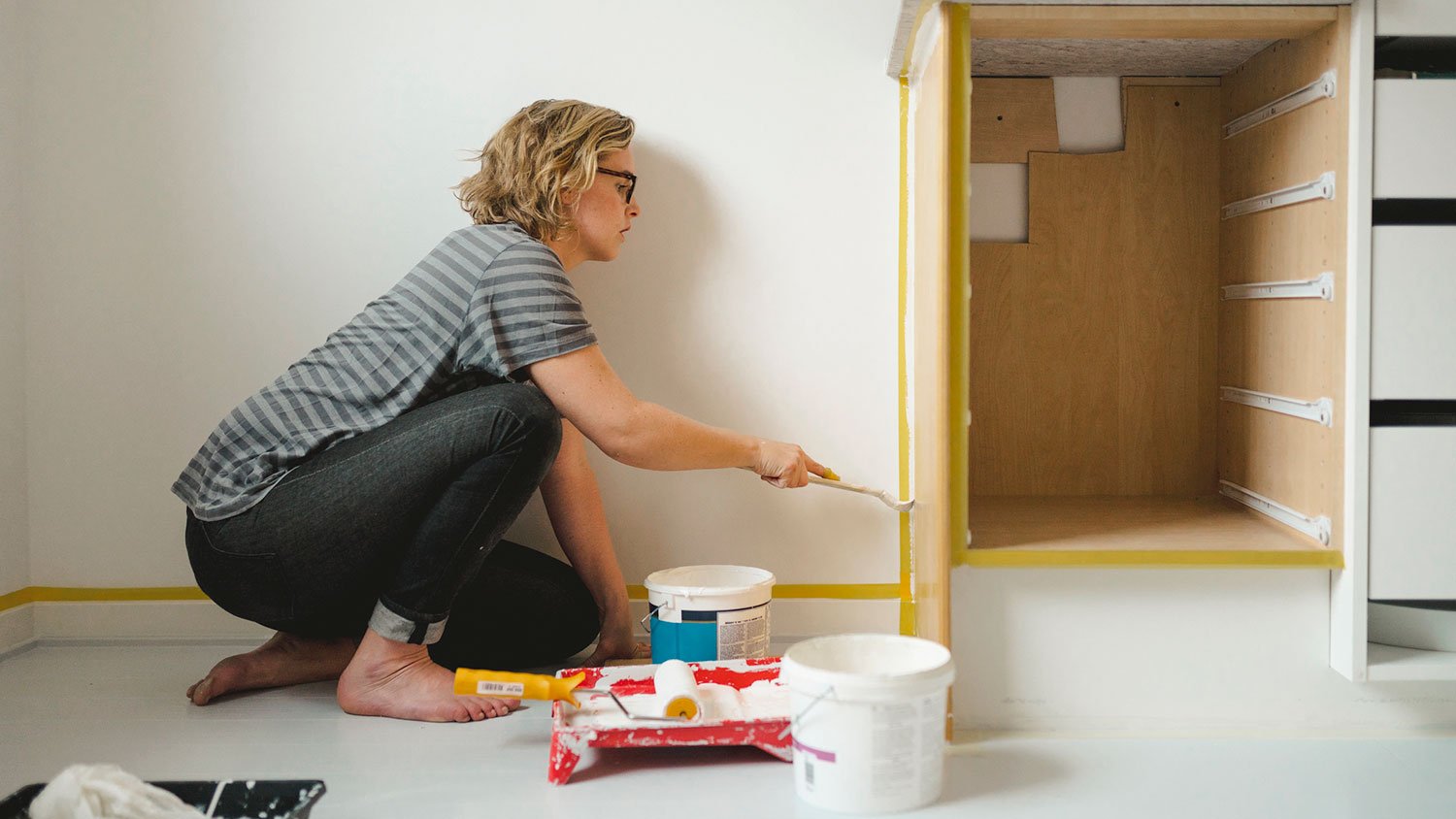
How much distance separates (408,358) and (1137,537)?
1108mm

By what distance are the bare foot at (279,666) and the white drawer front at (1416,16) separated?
5.79 feet

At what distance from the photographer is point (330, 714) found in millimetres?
1613

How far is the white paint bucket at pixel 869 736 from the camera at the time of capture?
47.6 inches

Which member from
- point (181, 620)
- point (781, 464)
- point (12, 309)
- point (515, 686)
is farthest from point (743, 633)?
point (12, 309)

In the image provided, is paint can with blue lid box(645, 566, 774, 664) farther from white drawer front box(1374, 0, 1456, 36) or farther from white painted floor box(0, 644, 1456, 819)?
white drawer front box(1374, 0, 1456, 36)

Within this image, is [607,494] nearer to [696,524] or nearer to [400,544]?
[696,524]

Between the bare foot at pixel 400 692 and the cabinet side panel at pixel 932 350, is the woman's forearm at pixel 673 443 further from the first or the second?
the bare foot at pixel 400 692

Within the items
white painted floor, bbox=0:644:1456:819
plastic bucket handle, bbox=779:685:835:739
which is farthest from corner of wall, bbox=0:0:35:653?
plastic bucket handle, bbox=779:685:835:739

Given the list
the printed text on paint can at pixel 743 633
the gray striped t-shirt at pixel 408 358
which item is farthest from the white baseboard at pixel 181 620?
the gray striped t-shirt at pixel 408 358

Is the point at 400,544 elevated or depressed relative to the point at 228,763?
elevated

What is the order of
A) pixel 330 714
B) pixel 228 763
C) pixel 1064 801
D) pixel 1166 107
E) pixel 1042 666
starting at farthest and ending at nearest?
pixel 1166 107 → pixel 330 714 → pixel 1042 666 → pixel 228 763 → pixel 1064 801

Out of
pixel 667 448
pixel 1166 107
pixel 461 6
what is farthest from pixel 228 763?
pixel 1166 107

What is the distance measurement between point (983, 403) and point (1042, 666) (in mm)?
680

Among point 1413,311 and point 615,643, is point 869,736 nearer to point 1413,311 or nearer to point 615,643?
point 615,643
